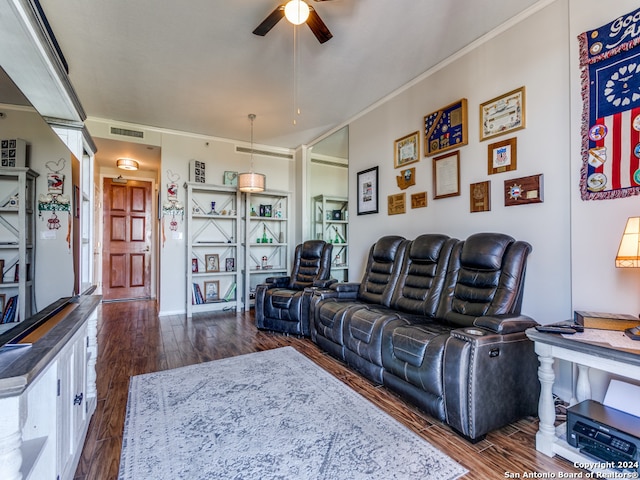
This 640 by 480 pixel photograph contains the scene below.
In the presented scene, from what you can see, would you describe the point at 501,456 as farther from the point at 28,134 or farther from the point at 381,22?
the point at 381,22

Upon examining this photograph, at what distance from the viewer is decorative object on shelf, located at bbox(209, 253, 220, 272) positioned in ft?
17.2

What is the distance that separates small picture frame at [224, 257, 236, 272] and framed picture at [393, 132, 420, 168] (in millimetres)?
3151

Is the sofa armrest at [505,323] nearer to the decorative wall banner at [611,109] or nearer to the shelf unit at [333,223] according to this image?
the decorative wall banner at [611,109]

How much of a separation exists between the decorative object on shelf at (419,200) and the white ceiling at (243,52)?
1.29 metres

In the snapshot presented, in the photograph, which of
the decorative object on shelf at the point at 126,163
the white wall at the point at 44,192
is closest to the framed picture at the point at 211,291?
the decorative object on shelf at the point at 126,163

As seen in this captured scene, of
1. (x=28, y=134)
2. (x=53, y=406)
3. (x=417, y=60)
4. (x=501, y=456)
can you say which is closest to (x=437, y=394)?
(x=501, y=456)

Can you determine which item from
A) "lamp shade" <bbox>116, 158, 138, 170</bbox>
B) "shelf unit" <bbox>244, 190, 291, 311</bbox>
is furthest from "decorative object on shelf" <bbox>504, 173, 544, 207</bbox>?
"lamp shade" <bbox>116, 158, 138, 170</bbox>

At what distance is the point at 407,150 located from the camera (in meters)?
3.58

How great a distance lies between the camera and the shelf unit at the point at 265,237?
5246mm

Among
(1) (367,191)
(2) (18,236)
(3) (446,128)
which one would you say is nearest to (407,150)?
(3) (446,128)

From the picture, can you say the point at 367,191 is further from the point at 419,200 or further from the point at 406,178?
the point at 419,200

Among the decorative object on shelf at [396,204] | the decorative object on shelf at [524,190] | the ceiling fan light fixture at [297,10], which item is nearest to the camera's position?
the ceiling fan light fixture at [297,10]

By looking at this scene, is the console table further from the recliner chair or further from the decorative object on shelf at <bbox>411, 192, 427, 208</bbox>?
the recliner chair

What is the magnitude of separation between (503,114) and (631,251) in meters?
1.52
